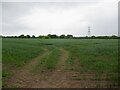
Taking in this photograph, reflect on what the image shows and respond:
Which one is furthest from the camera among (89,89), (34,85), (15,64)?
(15,64)

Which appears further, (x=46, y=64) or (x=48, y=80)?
(x=46, y=64)

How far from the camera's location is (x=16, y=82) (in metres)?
12.5

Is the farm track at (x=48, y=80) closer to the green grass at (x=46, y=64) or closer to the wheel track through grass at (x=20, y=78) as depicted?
the wheel track through grass at (x=20, y=78)

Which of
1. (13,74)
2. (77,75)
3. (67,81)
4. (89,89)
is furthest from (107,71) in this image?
(13,74)

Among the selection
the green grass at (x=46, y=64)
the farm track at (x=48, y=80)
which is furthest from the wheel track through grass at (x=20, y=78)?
the green grass at (x=46, y=64)

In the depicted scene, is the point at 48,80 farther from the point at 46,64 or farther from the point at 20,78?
the point at 46,64

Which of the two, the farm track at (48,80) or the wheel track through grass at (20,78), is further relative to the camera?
the wheel track through grass at (20,78)

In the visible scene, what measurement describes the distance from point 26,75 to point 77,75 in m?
2.70

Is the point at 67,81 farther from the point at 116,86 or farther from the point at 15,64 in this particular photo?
the point at 15,64

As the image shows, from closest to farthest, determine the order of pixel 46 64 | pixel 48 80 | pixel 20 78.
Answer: pixel 48 80 → pixel 20 78 → pixel 46 64

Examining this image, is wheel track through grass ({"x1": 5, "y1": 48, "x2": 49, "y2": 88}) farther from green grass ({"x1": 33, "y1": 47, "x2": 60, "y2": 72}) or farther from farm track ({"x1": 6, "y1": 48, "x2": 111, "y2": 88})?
green grass ({"x1": 33, "y1": 47, "x2": 60, "y2": 72})

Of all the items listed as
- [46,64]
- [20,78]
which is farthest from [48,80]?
[46,64]

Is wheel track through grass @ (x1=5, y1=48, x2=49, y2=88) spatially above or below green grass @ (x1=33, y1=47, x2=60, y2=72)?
below

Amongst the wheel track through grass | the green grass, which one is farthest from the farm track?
the green grass
